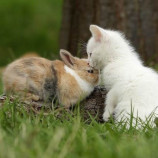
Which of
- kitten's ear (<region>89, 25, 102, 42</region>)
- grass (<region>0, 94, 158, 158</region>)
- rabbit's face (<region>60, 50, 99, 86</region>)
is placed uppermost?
kitten's ear (<region>89, 25, 102, 42</region>)

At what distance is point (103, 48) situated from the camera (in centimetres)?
507

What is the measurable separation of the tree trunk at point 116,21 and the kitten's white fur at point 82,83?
6.50ft

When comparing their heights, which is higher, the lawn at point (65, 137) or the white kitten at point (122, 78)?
the white kitten at point (122, 78)

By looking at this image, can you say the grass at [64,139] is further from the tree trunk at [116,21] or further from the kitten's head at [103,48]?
the tree trunk at [116,21]

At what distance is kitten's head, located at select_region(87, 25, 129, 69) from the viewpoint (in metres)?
5.04

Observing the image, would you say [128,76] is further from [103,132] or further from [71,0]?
[71,0]

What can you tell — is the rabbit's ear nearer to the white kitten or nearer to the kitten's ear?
the white kitten

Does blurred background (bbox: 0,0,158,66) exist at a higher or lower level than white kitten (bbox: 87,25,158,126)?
higher

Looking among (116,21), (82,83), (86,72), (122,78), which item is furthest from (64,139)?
(116,21)

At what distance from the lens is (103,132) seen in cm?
368

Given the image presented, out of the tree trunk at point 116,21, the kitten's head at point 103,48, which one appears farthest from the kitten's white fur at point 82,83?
the tree trunk at point 116,21

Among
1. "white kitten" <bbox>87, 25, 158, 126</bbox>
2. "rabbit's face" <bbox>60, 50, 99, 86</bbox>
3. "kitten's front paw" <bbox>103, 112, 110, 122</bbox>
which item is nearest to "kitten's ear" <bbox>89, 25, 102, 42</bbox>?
"white kitten" <bbox>87, 25, 158, 126</bbox>

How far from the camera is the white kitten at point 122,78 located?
4.41 meters

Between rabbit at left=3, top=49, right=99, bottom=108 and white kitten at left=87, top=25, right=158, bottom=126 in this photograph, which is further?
rabbit at left=3, top=49, right=99, bottom=108
